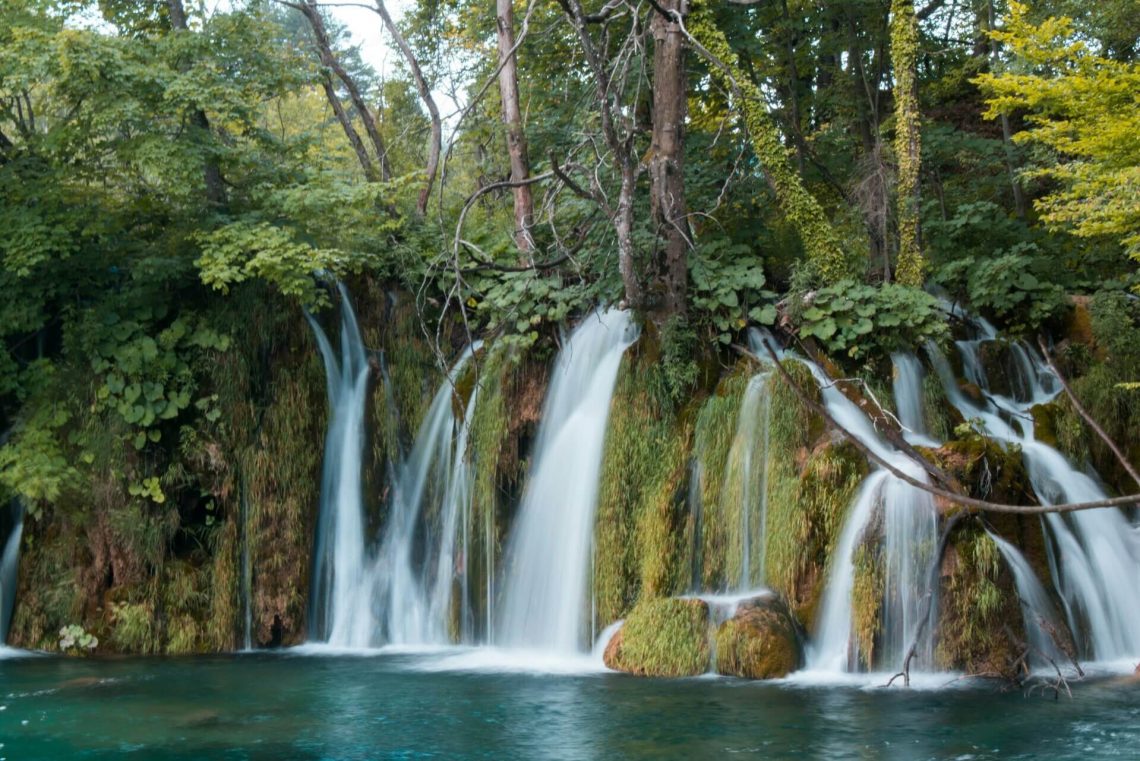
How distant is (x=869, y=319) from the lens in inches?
448

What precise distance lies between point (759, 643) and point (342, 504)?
509cm

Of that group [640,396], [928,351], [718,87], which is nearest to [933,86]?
[718,87]

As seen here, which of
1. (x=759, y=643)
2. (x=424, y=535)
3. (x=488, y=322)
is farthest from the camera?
(x=488, y=322)

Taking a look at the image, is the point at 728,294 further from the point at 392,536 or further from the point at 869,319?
the point at 392,536

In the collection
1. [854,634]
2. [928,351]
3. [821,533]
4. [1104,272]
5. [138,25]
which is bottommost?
[854,634]

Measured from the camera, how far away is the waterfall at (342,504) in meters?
11.9

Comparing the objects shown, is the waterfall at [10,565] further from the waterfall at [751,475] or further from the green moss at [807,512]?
the green moss at [807,512]

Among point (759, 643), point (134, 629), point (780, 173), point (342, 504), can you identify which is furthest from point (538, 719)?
point (780, 173)

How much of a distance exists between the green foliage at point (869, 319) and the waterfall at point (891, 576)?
6.89ft

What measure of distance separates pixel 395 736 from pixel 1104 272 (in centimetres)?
1101

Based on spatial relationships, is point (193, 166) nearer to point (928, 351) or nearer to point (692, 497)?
point (692, 497)

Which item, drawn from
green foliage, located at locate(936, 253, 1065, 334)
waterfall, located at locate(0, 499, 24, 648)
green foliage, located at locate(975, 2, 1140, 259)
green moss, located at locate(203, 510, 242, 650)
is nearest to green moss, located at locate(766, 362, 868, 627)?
green foliage, located at locate(975, 2, 1140, 259)

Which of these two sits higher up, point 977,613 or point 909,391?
point 909,391

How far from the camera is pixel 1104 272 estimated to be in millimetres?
14531
